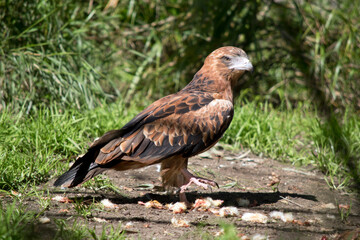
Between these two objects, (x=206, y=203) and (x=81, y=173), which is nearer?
(x=81, y=173)

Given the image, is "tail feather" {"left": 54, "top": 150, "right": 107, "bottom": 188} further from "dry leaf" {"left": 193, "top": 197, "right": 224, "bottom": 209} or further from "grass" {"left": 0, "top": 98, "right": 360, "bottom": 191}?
"dry leaf" {"left": 193, "top": 197, "right": 224, "bottom": 209}

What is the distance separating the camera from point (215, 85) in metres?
4.16

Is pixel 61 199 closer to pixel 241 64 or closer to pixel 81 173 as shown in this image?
pixel 81 173

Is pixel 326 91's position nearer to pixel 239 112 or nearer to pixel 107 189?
Result: pixel 239 112

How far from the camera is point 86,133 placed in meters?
4.95

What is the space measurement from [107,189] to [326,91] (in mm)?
4221

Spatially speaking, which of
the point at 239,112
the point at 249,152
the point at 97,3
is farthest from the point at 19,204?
the point at 97,3

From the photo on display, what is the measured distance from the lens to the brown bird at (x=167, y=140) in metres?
3.56

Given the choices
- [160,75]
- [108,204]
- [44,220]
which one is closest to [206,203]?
[108,204]

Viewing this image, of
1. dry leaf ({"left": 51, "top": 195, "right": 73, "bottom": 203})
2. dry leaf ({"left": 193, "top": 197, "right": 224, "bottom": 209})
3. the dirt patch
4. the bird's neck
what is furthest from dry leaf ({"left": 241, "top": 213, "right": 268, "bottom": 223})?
dry leaf ({"left": 51, "top": 195, "right": 73, "bottom": 203})

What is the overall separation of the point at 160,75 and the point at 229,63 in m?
3.28

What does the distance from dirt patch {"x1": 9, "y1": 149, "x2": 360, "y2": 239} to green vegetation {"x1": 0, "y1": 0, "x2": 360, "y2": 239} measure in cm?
23

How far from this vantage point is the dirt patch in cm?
322

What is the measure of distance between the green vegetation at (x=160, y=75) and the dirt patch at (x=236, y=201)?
0.23m
